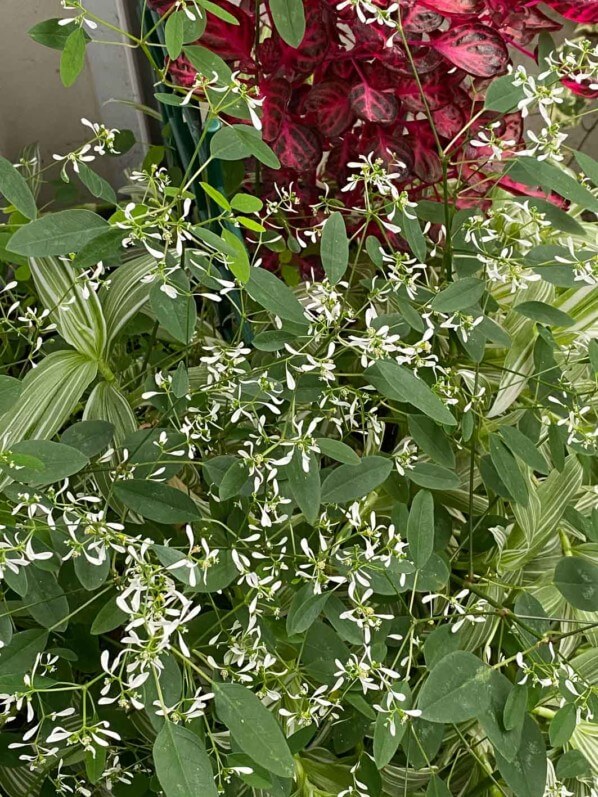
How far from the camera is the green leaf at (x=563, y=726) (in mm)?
540

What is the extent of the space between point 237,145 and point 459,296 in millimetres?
185

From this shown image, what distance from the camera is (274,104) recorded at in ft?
2.27

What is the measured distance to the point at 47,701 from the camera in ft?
1.86

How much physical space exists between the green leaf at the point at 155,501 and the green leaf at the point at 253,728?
11cm

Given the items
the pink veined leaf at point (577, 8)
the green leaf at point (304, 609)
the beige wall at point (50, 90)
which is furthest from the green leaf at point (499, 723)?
the beige wall at point (50, 90)

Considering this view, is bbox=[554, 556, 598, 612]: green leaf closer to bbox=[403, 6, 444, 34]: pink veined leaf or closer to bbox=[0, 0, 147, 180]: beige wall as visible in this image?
bbox=[403, 6, 444, 34]: pink veined leaf

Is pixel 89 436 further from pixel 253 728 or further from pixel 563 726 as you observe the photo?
pixel 563 726

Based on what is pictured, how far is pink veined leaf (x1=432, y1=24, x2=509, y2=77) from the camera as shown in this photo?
67cm

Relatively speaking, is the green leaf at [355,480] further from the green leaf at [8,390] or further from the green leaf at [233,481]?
the green leaf at [8,390]

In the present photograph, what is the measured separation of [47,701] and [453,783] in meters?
0.37

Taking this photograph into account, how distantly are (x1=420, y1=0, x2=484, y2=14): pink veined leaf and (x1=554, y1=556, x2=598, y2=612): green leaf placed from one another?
0.42 meters

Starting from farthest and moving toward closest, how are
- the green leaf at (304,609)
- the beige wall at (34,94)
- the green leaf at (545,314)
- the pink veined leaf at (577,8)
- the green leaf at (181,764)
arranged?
the beige wall at (34,94), the pink veined leaf at (577,8), the green leaf at (545,314), the green leaf at (304,609), the green leaf at (181,764)


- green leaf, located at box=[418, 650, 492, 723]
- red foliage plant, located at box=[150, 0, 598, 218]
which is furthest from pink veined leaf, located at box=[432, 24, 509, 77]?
green leaf, located at box=[418, 650, 492, 723]

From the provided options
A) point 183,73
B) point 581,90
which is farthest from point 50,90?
point 581,90
